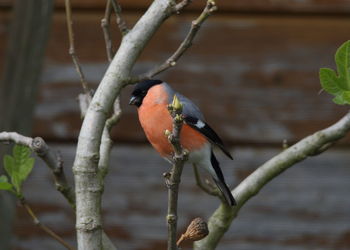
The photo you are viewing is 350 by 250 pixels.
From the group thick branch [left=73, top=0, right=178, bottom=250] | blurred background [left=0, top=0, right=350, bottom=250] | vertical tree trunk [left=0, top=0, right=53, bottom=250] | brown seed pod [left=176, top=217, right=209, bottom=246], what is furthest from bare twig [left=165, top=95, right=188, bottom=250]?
blurred background [left=0, top=0, right=350, bottom=250]

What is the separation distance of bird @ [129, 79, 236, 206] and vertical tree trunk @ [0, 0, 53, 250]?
0.85 feet

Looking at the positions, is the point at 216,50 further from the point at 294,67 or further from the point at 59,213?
the point at 59,213

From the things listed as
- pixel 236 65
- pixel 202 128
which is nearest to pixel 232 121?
pixel 236 65

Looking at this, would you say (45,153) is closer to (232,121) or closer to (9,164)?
(9,164)

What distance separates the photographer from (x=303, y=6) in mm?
1934

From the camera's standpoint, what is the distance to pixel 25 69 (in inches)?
61.4

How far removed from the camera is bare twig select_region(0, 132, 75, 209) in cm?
91

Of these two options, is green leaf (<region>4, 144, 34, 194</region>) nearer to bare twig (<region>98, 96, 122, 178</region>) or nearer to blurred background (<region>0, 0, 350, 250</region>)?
bare twig (<region>98, 96, 122, 178</region>)

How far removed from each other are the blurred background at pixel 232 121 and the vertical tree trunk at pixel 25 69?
13.3 inches

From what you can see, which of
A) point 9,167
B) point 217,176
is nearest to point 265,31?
point 217,176

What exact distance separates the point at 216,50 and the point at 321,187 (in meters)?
0.48

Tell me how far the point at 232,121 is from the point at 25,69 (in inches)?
24.6

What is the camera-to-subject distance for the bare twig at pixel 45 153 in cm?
91

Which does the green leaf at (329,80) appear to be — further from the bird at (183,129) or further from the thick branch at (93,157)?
the bird at (183,129)
